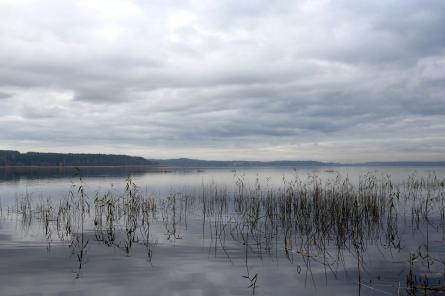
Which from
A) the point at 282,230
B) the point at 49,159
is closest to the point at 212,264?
the point at 282,230

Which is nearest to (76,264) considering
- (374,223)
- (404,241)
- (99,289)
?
(99,289)

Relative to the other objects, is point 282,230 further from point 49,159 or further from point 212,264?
point 49,159

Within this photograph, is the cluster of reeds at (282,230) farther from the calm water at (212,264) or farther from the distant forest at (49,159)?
the distant forest at (49,159)

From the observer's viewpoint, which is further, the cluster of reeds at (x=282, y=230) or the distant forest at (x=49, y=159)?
the distant forest at (x=49, y=159)

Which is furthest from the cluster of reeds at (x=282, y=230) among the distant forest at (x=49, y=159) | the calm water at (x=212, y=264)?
the distant forest at (x=49, y=159)

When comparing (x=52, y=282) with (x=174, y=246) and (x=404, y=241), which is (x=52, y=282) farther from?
(x=404, y=241)

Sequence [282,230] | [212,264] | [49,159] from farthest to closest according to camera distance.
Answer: [49,159] → [282,230] → [212,264]

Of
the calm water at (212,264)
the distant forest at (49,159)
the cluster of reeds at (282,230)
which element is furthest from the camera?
the distant forest at (49,159)

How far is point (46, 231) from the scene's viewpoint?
14.0m

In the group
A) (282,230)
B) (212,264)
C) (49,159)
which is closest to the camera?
(212,264)

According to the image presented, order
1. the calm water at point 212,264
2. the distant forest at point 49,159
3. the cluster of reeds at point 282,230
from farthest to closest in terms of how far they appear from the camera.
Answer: the distant forest at point 49,159
the cluster of reeds at point 282,230
the calm water at point 212,264

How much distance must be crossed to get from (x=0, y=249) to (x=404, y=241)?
1297cm

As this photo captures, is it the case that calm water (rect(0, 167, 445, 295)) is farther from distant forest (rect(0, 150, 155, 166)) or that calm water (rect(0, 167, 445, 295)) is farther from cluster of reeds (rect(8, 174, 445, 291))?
distant forest (rect(0, 150, 155, 166))

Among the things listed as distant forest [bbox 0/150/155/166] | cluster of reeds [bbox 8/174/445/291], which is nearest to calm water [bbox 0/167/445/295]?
cluster of reeds [bbox 8/174/445/291]
